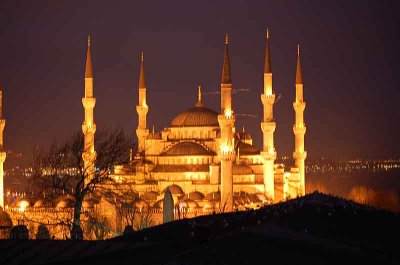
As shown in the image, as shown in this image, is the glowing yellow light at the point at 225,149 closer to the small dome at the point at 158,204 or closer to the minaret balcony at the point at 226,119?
the minaret balcony at the point at 226,119

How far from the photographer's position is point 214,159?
9819 cm

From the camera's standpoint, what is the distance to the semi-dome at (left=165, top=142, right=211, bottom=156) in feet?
325

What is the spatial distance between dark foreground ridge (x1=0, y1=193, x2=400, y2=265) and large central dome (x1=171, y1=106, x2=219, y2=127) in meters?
67.4

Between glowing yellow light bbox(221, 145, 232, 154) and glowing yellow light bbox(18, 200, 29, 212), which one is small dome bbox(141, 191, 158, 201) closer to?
glowing yellow light bbox(221, 145, 232, 154)

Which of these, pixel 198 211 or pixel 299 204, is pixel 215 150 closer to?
pixel 198 211

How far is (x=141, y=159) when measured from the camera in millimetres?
99125

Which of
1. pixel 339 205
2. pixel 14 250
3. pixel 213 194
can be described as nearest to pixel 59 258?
pixel 14 250

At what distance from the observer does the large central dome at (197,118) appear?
103188 millimetres

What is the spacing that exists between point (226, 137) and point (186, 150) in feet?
36.6

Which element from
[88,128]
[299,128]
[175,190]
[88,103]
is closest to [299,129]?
[299,128]

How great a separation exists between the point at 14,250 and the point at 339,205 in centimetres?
954

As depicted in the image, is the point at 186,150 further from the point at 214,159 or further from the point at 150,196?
the point at 150,196

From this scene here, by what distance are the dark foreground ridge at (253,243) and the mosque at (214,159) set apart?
168ft

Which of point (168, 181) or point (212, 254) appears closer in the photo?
point (212, 254)
